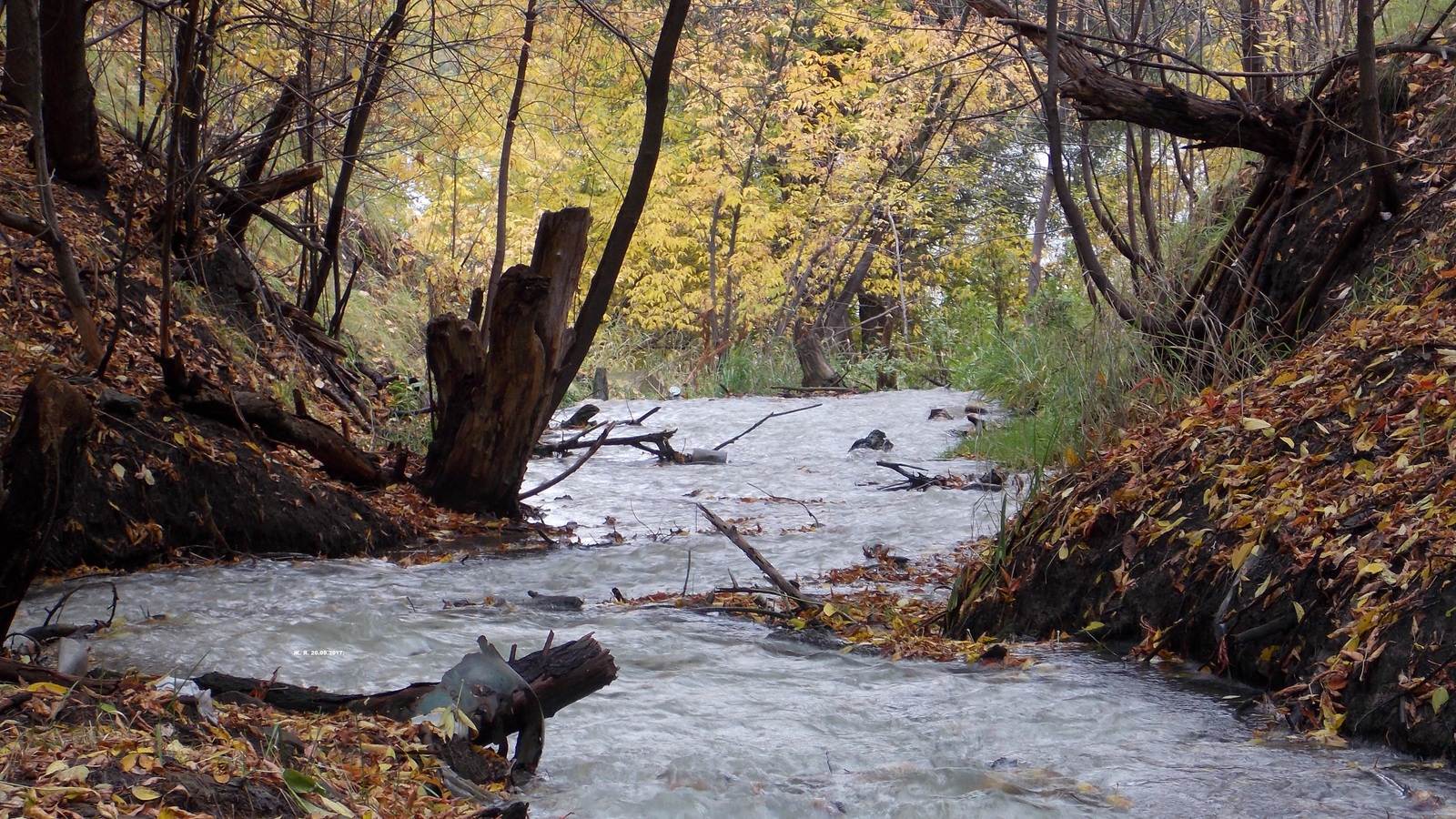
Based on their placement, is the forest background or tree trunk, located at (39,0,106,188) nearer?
tree trunk, located at (39,0,106,188)

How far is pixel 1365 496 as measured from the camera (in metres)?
3.17

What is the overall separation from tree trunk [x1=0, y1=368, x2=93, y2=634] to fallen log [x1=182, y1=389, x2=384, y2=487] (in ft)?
9.13

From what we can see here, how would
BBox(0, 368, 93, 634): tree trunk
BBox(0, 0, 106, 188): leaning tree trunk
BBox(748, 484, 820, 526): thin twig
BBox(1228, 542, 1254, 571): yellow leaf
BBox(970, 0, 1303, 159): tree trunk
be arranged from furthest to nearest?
1. BBox(748, 484, 820, 526): thin twig
2. BBox(970, 0, 1303, 159): tree trunk
3. BBox(0, 0, 106, 188): leaning tree trunk
4. BBox(1228, 542, 1254, 571): yellow leaf
5. BBox(0, 368, 93, 634): tree trunk

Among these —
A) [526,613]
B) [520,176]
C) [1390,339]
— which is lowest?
[526,613]

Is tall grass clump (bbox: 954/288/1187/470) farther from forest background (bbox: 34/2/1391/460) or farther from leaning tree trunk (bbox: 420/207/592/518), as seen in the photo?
leaning tree trunk (bbox: 420/207/592/518)

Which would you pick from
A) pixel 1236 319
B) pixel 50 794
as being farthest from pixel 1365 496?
pixel 50 794

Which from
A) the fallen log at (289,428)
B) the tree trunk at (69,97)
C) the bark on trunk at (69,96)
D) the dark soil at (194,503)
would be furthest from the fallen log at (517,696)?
the tree trunk at (69,97)

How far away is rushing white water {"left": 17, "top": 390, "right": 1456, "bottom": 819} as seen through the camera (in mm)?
2459

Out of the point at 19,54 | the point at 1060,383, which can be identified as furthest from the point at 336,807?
the point at 1060,383

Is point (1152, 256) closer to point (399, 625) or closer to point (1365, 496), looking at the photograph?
point (1365, 496)

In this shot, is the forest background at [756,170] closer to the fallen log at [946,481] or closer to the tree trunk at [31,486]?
the fallen log at [946,481]

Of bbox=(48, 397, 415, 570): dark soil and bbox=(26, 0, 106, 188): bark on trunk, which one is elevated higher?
bbox=(26, 0, 106, 188): bark on trunk

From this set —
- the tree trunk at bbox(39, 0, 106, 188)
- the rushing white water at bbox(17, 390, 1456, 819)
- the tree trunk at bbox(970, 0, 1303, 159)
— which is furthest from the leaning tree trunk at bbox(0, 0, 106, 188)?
the tree trunk at bbox(970, 0, 1303, 159)

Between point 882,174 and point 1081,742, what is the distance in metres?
15.9
